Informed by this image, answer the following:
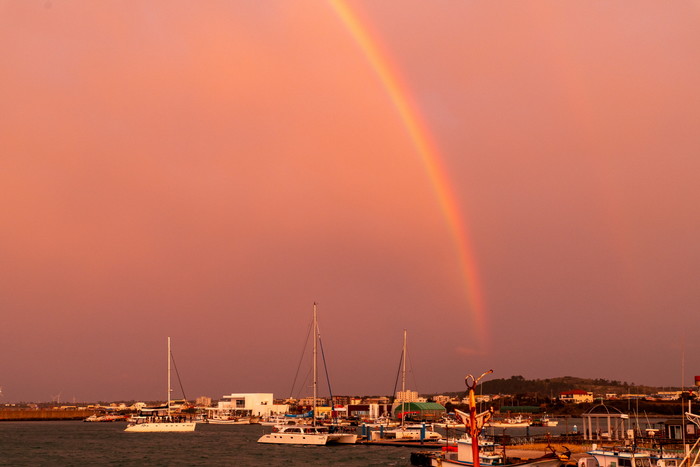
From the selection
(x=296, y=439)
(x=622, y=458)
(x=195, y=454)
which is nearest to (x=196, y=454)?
(x=195, y=454)

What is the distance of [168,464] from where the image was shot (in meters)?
82.2

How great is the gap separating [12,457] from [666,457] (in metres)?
77.9

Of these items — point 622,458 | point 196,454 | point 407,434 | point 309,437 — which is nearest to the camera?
point 622,458

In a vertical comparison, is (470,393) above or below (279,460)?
above

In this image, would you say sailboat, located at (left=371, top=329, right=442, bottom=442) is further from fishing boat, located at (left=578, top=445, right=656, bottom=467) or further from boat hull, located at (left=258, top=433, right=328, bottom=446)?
fishing boat, located at (left=578, top=445, right=656, bottom=467)

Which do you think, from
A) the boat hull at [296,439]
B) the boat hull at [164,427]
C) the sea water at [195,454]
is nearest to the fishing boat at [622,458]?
the sea water at [195,454]

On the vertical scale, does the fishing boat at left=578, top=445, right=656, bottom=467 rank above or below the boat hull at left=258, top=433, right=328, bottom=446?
above

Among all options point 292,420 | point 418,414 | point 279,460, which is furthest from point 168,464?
point 418,414

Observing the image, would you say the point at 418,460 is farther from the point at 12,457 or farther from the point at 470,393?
the point at 470,393

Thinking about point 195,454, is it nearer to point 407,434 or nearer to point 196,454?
point 196,454

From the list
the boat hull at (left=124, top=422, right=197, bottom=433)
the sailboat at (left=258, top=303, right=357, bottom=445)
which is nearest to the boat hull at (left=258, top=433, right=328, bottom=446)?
the sailboat at (left=258, top=303, right=357, bottom=445)

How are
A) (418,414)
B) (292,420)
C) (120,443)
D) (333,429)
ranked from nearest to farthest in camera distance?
(333,429)
(120,443)
(292,420)
(418,414)

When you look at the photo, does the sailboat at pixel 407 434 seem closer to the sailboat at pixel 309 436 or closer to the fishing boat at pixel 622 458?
the sailboat at pixel 309 436

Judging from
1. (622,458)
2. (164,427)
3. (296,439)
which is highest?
(622,458)
